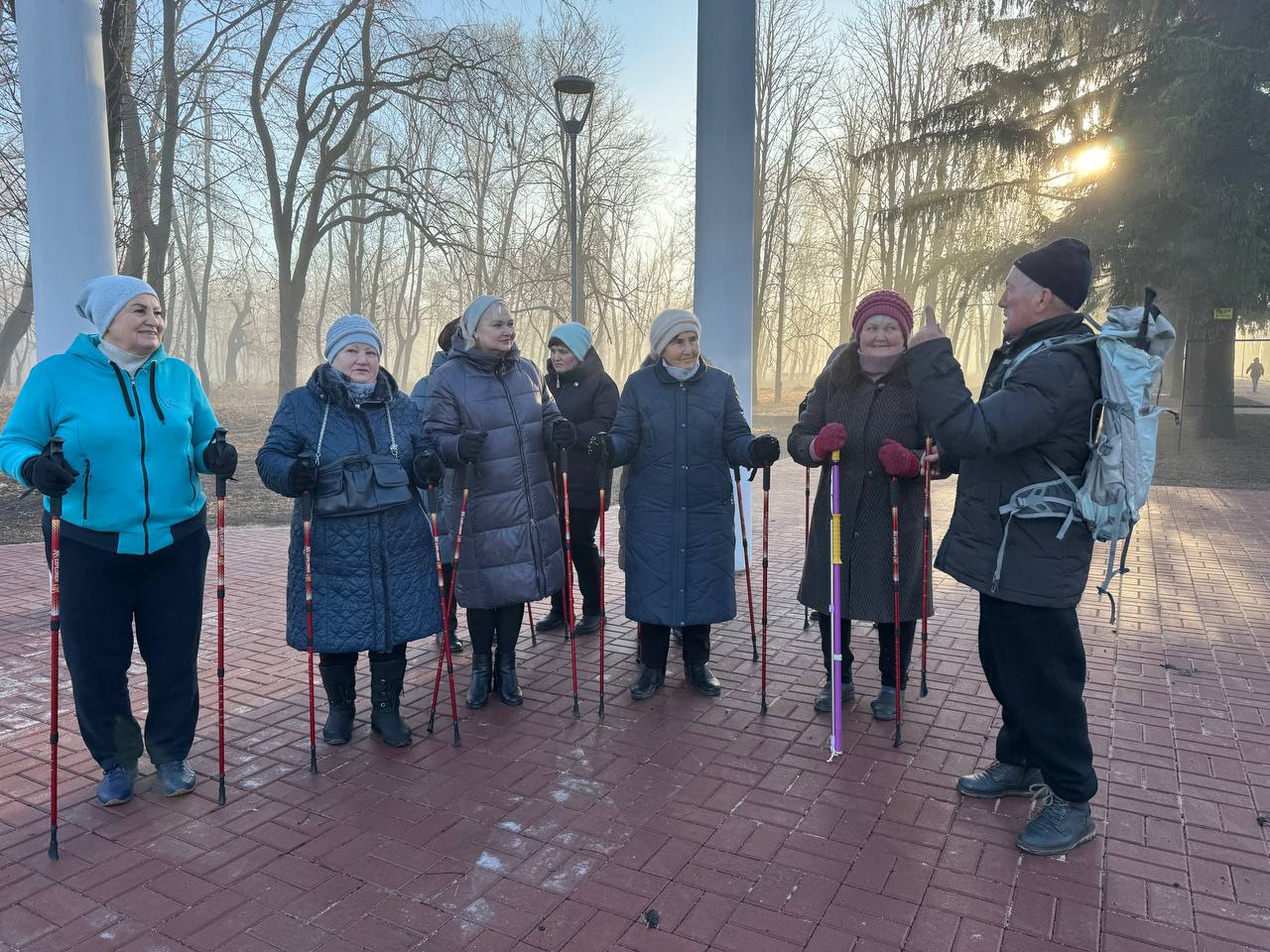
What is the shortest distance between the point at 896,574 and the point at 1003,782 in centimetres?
94

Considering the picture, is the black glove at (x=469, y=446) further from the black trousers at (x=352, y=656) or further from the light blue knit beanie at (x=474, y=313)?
the black trousers at (x=352, y=656)

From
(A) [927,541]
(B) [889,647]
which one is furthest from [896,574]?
(B) [889,647]

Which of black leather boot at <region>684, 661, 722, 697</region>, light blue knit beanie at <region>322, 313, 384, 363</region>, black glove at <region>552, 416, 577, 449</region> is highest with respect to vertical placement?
light blue knit beanie at <region>322, 313, 384, 363</region>

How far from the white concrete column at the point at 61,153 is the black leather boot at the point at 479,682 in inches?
121

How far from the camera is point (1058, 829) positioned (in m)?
3.09

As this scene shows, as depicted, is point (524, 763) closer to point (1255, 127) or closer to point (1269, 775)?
point (1269, 775)

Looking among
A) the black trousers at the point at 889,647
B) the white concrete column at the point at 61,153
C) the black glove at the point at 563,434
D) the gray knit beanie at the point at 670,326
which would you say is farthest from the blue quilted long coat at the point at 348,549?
the white concrete column at the point at 61,153

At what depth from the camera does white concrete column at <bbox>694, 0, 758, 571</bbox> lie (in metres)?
6.60

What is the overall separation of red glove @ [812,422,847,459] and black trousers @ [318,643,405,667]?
2.10 meters

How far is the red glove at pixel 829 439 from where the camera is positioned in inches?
152

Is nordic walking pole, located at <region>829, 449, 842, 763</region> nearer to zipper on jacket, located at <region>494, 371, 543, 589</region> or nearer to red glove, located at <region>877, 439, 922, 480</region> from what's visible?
red glove, located at <region>877, 439, 922, 480</region>

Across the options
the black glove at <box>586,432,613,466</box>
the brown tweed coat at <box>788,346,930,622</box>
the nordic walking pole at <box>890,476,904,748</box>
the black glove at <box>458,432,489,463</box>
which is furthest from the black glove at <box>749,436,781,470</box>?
the black glove at <box>458,432,489,463</box>

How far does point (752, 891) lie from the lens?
112 inches

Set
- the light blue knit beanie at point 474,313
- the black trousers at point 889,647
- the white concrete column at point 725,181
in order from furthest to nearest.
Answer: the white concrete column at point 725,181 < the light blue knit beanie at point 474,313 < the black trousers at point 889,647
